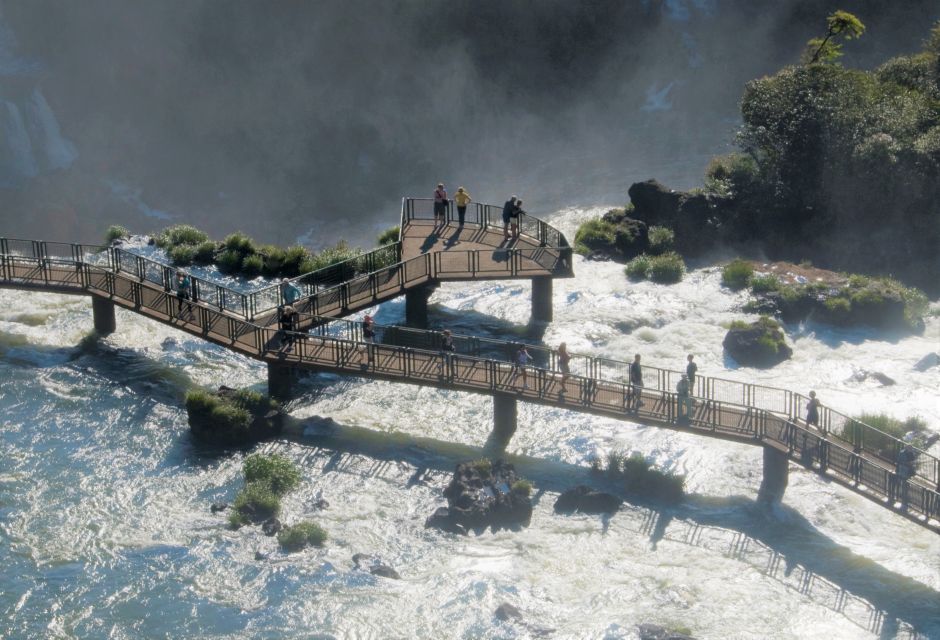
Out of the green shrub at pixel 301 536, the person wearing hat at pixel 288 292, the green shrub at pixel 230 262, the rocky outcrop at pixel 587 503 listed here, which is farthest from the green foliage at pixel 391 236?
the green shrub at pixel 301 536

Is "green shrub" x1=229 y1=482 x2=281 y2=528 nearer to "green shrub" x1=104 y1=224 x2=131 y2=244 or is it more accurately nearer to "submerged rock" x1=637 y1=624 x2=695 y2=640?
"submerged rock" x1=637 y1=624 x2=695 y2=640

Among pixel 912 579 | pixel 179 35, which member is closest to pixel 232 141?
pixel 179 35

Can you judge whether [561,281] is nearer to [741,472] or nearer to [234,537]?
[741,472]

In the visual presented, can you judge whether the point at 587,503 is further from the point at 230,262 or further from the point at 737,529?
the point at 230,262

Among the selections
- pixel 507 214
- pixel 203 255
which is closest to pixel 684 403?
pixel 507 214

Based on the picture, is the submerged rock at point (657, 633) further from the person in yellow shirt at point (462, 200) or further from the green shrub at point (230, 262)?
the green shrub at point (230, 262)

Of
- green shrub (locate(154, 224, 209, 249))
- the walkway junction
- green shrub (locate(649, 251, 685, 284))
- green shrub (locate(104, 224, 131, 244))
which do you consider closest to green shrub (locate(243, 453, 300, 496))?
the walkway junction
